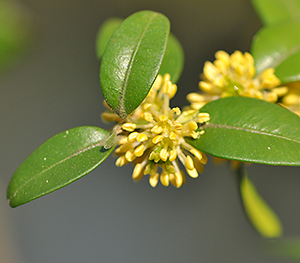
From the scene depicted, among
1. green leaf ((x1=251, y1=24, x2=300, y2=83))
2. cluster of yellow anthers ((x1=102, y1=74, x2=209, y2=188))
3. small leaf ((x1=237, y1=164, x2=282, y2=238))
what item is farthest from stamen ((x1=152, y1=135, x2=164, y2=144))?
small leaf ((x1=237, y1=164, x2=282, y2=238))

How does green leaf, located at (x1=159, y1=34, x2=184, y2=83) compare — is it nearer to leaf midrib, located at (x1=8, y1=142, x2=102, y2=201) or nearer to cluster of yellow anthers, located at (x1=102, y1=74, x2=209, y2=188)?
cluster of yellow anthers, located at (x1=102, y1=74, x2=209, y2=188)

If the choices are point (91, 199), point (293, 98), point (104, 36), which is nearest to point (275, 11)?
point (293, 98)

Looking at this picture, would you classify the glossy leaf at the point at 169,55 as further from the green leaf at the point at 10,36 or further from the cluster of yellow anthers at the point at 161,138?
the green leaf at the point at 10,36

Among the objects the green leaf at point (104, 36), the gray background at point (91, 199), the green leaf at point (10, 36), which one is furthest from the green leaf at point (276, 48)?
the gray background at point (91, 199)

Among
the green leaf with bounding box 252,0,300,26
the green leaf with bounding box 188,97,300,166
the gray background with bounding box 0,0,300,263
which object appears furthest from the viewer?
the gray background with bounding box 0,0,300,263

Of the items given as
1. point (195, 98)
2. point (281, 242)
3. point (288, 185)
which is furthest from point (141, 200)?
point (195, 98)

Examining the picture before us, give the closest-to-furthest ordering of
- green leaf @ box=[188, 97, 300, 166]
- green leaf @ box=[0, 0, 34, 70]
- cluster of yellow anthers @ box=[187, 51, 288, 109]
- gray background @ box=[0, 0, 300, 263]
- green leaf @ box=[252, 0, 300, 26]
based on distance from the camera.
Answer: green leaf @ box=[188, 97, 300, 166] < cluster of yellow anthers @ box=[187, 51, 288, 109] < green leaf @ box=[252, 0, 300, 26] < green leaf @ box=[0, 0, 34, 70] < gray background @ box=[0, 0, 300, 263]
